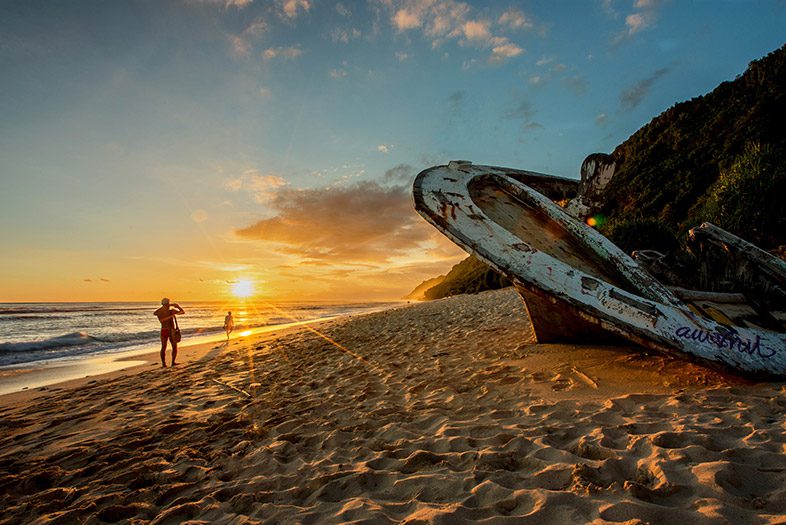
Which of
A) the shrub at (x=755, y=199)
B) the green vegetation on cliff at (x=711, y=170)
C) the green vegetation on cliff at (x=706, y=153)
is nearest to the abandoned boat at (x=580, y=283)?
the green vegetation on cliff at (x=711, y=170)

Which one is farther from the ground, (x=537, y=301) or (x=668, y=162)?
(x=668, y=162)

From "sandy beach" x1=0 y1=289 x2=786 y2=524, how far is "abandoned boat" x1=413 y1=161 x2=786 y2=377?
34 centimetres

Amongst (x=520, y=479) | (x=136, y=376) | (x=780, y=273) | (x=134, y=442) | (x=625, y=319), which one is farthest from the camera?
(x=136, y=376)

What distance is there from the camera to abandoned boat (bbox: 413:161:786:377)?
2928mm

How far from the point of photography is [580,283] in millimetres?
3152

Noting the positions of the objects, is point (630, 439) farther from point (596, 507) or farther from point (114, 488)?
point (114, 488)

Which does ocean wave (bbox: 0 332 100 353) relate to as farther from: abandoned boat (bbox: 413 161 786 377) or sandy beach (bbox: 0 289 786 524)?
abandoned boat (bbox: 413 161 786 377)

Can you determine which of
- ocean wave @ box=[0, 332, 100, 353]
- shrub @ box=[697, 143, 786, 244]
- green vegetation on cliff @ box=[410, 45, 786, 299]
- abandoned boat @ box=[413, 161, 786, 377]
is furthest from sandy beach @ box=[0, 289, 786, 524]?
ocean wave @ box=[0, 332, 100, 353]

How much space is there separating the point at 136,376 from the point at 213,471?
613 centimetres

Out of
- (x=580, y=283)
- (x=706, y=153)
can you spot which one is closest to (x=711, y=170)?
(x=706, y=153)

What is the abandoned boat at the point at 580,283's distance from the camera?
293 centimetres

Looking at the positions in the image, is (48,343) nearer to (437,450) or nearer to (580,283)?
(437,450)

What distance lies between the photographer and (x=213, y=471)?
108 inches

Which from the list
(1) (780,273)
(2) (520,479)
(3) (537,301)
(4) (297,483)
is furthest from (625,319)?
(1) (780,273)
